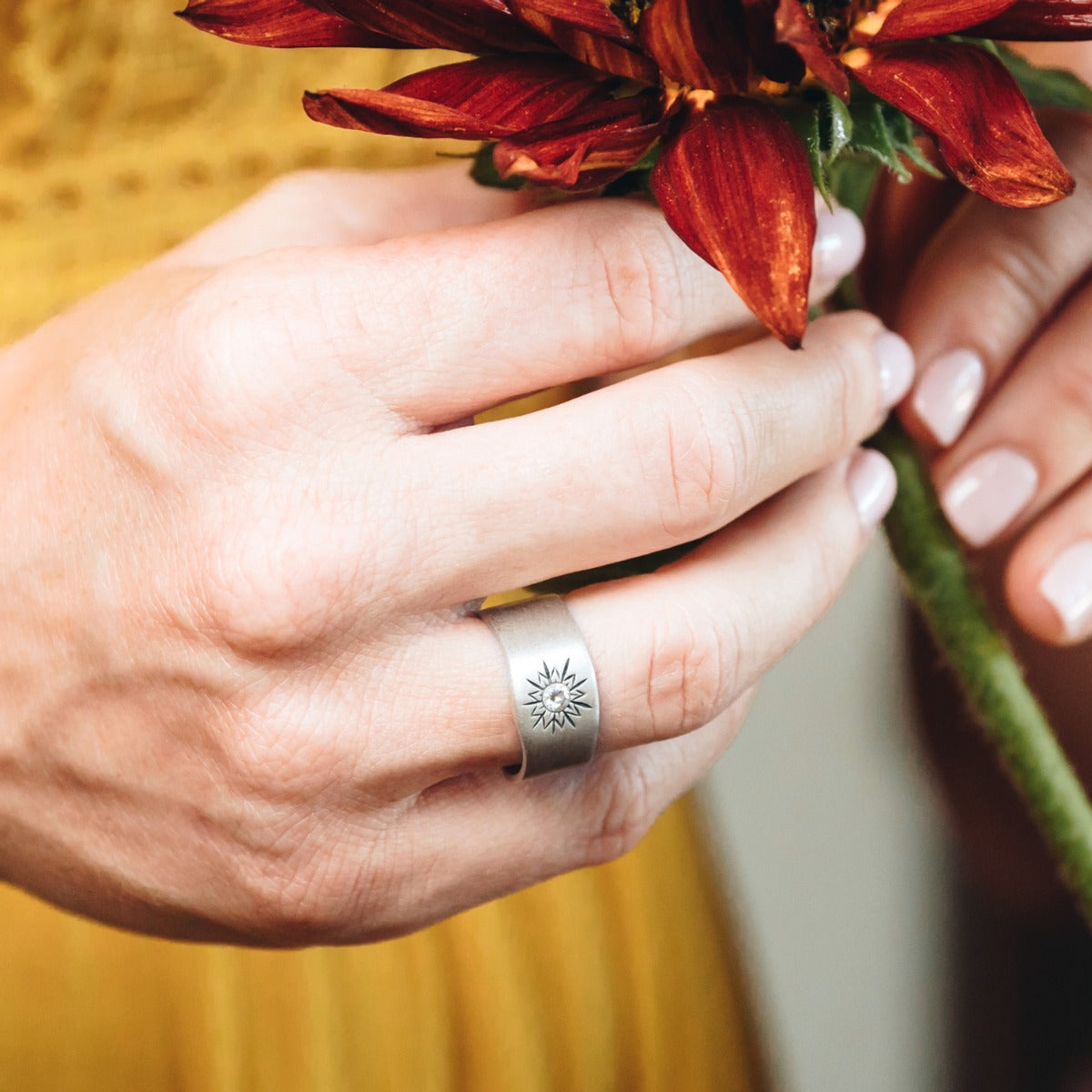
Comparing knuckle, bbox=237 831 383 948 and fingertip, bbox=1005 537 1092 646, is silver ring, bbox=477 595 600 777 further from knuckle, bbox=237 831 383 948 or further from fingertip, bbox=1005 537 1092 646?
fingertip, bbox=1005 537 1092 646

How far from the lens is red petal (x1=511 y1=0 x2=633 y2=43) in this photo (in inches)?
8.9

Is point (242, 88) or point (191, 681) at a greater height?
point (242, 88)

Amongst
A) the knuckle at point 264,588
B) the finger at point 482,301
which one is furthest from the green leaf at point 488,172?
the knuckle at point 264,588

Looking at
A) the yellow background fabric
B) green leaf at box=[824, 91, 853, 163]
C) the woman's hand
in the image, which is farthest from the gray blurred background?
green leaf at box=[824, 91, 853, 163]

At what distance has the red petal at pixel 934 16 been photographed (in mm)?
224

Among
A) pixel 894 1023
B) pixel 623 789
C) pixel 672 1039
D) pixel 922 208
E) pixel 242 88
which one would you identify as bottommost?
pixel 894 1023

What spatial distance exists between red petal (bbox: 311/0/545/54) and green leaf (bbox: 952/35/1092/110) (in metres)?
0.16

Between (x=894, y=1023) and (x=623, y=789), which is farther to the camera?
(x=894, y=1023)

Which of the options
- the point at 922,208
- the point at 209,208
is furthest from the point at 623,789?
the point at 209,208

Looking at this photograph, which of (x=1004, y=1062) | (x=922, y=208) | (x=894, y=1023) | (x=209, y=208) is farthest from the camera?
(x=894, y=1023)

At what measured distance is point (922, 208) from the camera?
0.50 meters

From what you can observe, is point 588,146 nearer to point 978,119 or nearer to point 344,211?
point 978,119

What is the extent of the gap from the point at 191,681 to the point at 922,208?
40 cm

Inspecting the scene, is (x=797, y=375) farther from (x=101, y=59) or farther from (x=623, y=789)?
(x=101, y=59)
